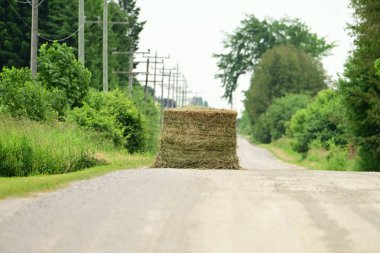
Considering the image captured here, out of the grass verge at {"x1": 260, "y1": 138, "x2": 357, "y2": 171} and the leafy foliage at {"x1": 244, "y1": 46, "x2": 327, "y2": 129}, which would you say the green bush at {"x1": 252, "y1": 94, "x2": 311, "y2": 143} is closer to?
the leafy foliage at {"x1": 244, "y1": 46, "x2": 327, "y2": 129}

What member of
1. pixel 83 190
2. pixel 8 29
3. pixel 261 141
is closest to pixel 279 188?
pixel 83 190

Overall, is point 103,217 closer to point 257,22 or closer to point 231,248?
point 231,248

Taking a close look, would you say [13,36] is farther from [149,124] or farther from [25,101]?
[25,101]

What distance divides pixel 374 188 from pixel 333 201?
2975mm

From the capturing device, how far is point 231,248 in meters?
10.3

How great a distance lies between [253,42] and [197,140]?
10585cm

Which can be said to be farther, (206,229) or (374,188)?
(374,188)

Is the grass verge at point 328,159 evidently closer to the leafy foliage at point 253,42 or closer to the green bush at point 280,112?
the green bush at point 280,112

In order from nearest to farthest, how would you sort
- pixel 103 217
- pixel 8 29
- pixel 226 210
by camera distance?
pixel 103 217 → pixel 226 210 → pixel 8 29

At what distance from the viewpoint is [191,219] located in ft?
39.2

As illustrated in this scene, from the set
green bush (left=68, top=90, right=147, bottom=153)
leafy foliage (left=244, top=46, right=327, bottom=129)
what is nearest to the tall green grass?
green bush (left=68, top=90, right=147, bottom=153)

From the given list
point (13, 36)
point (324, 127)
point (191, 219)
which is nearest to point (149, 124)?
point (324, 127)

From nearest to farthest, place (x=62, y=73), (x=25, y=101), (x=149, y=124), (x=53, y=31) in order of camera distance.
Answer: (x=25, y=101) → (x=62, y=73) → (x=149, y=124) → (x=53, y=31)

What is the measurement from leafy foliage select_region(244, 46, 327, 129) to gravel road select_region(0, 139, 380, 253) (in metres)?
95.9
